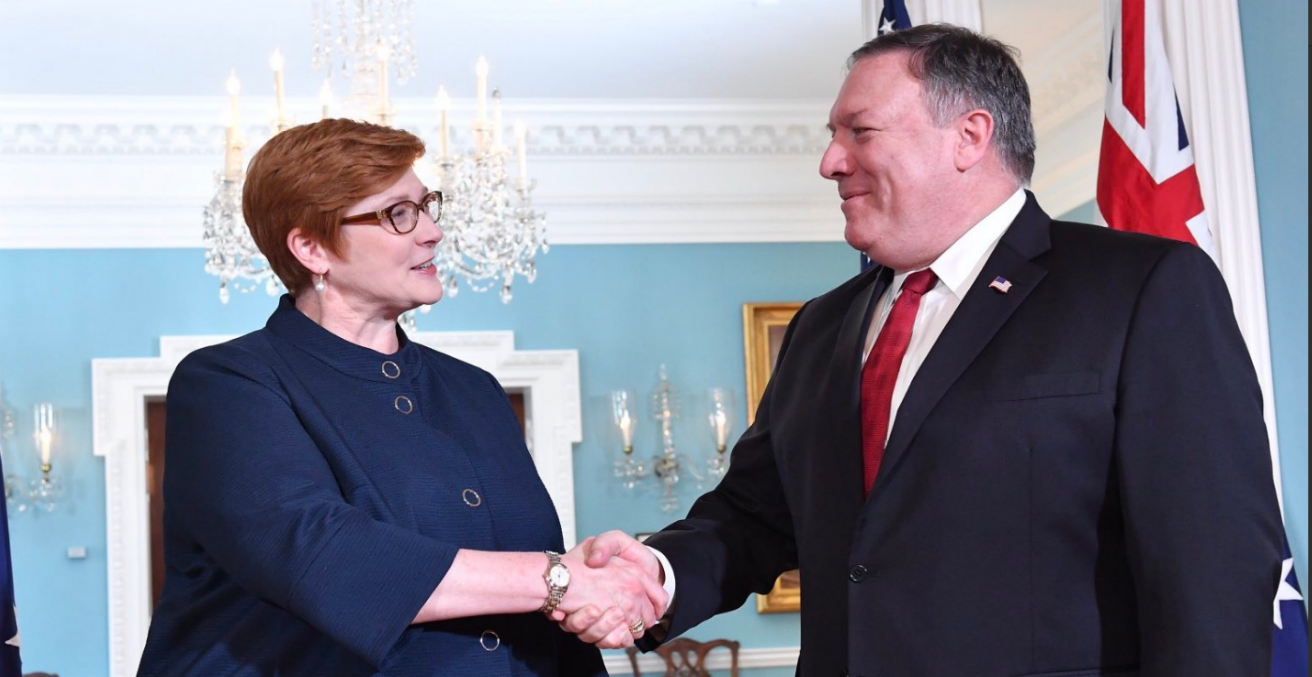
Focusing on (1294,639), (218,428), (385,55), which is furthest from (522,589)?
(385,55)

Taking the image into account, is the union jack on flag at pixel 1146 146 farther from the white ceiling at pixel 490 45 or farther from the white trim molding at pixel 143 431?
the white trim molding at pixel 143 431

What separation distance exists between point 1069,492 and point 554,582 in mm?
760

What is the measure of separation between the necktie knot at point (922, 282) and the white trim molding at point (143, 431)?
5052 millimetres

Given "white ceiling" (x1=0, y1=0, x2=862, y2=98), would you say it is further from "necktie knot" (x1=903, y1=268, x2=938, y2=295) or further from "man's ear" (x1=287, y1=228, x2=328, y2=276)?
"necktie knot" (x1=903, y1=268, x2=938, y2=295)

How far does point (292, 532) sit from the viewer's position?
1.91 meters

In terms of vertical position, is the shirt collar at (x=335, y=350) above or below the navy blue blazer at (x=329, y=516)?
above

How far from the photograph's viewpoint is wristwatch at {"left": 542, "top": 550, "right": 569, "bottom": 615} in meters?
2.09

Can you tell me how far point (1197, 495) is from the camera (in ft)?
5.77

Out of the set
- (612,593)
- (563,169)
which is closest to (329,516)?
(612,593)

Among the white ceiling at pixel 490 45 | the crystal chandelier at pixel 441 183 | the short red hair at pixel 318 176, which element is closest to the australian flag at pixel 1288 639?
the short red hair at pixel 318 176

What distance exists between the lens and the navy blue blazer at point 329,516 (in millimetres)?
1926

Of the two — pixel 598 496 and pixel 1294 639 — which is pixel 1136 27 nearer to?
pixel 1294 639

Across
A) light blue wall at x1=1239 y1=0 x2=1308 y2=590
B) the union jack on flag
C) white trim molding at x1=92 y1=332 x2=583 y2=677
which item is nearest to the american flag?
the union jack on flag

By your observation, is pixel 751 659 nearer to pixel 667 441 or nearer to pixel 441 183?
pixel 667 441
